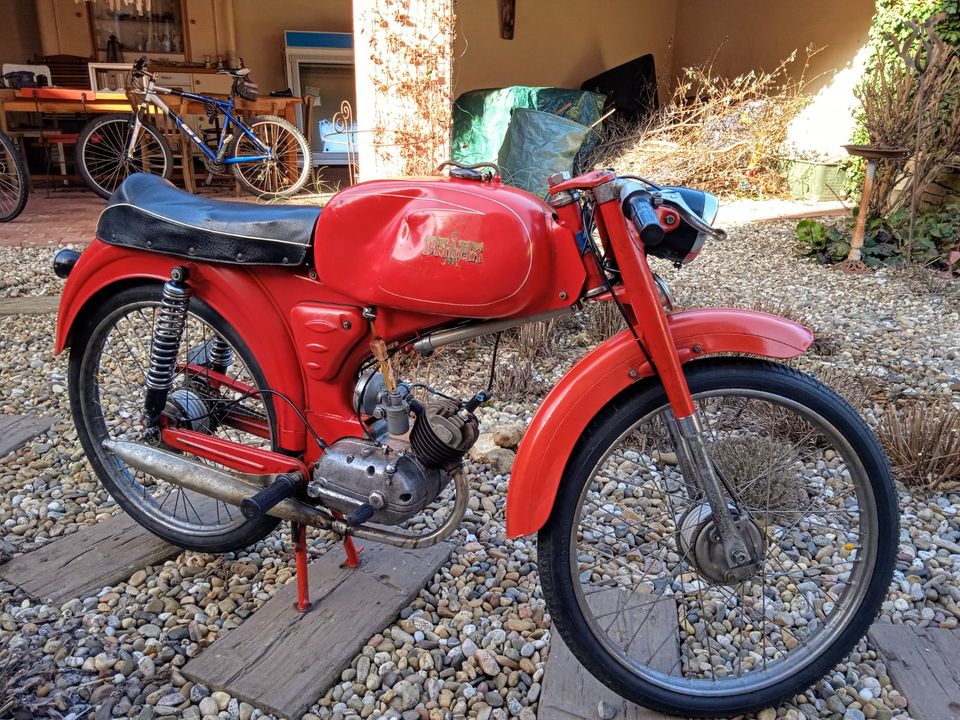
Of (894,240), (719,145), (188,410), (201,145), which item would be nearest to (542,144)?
(719,145)

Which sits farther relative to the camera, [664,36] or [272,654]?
[664,36]

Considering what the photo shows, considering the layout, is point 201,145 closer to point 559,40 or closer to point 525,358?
point 525,358

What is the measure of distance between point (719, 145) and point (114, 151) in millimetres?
5581

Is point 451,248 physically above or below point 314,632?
above

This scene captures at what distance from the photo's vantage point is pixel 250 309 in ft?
5.66

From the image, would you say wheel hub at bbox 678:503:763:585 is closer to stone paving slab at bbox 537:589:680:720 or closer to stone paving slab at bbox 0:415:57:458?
stone paving slab at bbox 537:589:680:720

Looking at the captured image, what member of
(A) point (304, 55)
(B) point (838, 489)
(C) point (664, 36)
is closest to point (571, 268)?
(B) point (838, 489)

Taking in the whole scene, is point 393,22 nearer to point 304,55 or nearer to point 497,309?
point 497,309

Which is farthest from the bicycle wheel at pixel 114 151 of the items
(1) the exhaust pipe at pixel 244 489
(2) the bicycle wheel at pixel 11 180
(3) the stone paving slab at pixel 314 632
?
(3) the stone paving slab at pixel 314 632

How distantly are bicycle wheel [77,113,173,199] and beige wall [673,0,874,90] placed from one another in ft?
21.6

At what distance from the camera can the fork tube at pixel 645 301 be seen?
136 centimetres

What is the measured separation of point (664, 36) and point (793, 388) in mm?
9945

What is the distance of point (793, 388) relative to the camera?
142 centimetres

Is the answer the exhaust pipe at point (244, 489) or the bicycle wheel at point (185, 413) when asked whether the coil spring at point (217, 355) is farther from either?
the exhaust pipe at point (244, 489)
